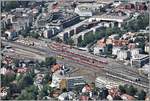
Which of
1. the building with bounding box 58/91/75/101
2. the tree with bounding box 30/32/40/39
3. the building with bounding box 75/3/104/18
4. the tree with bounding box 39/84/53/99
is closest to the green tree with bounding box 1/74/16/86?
the tree with bounding box 39/84/53/99

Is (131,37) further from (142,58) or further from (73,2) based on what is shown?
(73,2)

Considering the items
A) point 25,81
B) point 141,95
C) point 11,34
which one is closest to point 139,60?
point 141,95

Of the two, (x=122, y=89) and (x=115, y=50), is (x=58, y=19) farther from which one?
(x=122, y=89)

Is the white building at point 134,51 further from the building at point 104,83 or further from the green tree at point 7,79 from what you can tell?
the green tree at point 7,79

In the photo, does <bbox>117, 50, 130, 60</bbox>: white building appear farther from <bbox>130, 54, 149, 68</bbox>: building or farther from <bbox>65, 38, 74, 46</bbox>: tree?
<bbox>65, 38, 74, 46</bbox>: tree

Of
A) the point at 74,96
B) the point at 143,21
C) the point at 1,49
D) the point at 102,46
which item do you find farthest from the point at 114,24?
the point at 74,96
